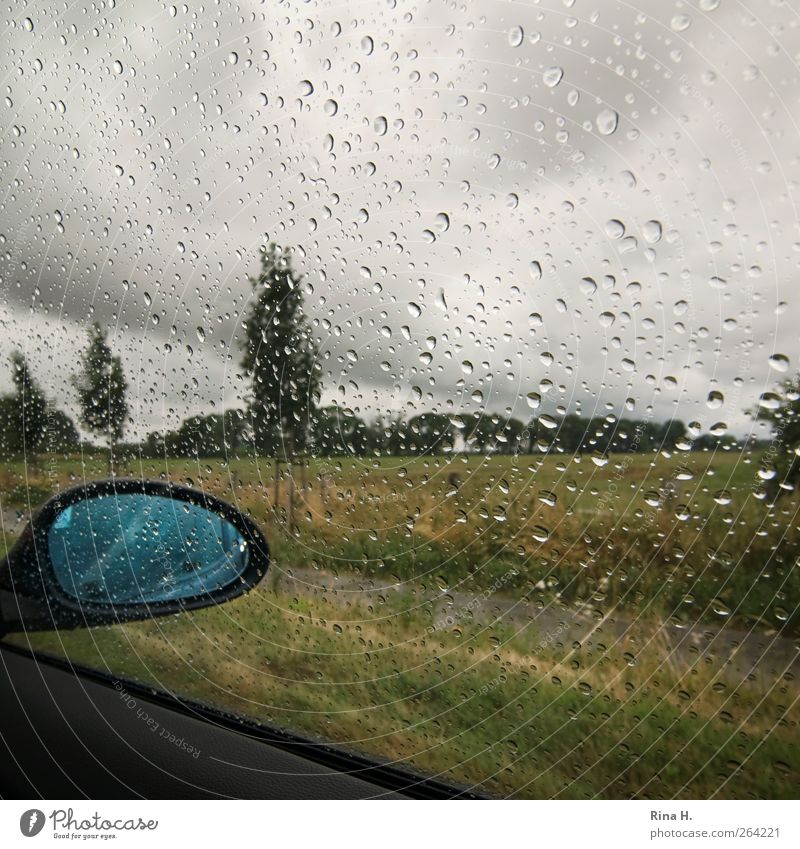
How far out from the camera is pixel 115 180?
0.96 metres

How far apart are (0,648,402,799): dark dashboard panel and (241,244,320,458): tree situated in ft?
1.36

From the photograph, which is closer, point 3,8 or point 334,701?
point 334,701

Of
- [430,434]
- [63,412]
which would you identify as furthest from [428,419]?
[63,412]

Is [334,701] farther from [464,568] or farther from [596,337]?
[596,337]

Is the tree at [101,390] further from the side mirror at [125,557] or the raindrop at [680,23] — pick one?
the raindrop at [680,23]

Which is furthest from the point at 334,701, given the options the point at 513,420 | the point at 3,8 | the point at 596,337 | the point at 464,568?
the point at 3,8

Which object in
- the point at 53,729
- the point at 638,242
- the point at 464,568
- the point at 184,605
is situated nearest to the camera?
the point at 638,242

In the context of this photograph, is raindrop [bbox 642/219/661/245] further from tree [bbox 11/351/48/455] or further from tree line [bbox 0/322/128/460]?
tree [bbox 11/351/48/455]

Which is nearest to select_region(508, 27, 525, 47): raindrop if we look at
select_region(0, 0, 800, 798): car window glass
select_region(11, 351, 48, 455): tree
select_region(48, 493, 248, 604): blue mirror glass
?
select_region(0, 0, 800, 798): car window glass

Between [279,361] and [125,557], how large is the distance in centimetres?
49

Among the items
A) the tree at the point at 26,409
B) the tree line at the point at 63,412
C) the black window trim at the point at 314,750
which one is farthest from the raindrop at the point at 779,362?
the tree at the point at 26,409

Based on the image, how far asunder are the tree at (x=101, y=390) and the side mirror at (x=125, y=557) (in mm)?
89
